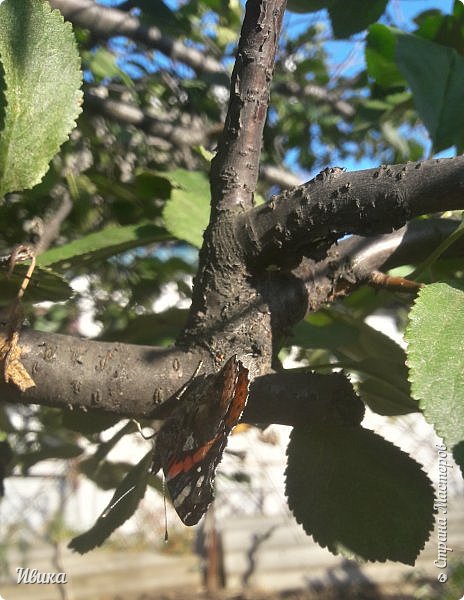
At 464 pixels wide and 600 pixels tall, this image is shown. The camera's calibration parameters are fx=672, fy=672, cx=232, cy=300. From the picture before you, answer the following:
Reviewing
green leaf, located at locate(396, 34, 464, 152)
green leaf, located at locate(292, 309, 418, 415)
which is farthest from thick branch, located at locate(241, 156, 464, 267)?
green leaf, located at locate(396, 34, 464, 152)

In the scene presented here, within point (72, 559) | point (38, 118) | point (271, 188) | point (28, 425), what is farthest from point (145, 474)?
point (72, 559)

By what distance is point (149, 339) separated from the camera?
0.58 meters

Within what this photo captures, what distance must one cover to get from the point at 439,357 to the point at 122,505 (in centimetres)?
26

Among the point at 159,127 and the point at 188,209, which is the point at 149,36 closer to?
the point at 159,127

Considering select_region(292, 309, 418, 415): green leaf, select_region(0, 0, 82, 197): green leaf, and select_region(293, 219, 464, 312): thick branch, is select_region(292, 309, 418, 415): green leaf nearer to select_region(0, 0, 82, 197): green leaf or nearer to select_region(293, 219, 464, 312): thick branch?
select_region(293, 219, 464, 312): thick branch

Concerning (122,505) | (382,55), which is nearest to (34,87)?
(122,505)

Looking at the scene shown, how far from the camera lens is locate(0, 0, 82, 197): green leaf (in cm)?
34

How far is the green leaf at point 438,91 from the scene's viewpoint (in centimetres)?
52

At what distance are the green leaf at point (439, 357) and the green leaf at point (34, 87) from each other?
0.70 ft

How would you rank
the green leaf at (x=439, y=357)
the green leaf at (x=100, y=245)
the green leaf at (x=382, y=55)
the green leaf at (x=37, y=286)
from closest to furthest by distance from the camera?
the green leaf at (x=439, y=357), the green leaf at (x=37, y=286), the green leaf at (x=100, y=245), the green leaf at (x=382, y=55)

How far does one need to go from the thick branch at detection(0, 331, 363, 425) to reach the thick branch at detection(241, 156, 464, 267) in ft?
0.21

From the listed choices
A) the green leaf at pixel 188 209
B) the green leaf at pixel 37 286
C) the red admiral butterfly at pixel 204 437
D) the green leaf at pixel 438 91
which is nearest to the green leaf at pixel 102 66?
the green leaf at pixel 188 209

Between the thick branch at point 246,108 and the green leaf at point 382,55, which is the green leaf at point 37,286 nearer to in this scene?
the thick branch at point 246,108

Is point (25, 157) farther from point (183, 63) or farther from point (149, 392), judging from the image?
point (183, 63)
